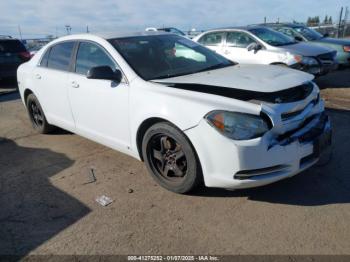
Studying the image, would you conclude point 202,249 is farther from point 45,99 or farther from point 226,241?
point 45,99

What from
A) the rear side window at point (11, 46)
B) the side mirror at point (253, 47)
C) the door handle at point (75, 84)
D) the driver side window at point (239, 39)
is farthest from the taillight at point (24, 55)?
the door handle at point (75, 84)

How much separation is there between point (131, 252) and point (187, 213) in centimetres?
70

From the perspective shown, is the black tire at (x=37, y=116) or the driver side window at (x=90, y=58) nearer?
the driver side window at (x=90, y=58)

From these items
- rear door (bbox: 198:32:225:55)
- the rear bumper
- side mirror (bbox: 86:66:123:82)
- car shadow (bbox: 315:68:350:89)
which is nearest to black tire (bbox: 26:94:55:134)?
side mirror (bbox: 86:66:123:82)

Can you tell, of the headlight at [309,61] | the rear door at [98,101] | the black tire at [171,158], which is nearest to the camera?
the black tire at [171,158]

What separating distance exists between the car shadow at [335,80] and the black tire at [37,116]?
6336mm

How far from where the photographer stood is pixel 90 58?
177 inches

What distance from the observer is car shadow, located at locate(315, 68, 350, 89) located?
28.8ft

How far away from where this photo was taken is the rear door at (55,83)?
15.9 ft

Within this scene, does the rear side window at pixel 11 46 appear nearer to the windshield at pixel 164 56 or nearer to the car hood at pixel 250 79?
the windshield at pixel 164 56

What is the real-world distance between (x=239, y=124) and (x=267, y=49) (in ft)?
19.9

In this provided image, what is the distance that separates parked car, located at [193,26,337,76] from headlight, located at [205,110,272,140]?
5651 millimetres

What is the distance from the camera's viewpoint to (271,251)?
2734mm

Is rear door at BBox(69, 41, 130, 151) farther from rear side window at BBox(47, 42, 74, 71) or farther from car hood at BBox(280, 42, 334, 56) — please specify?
car hood at BBox(280, 42, 334, 56)
